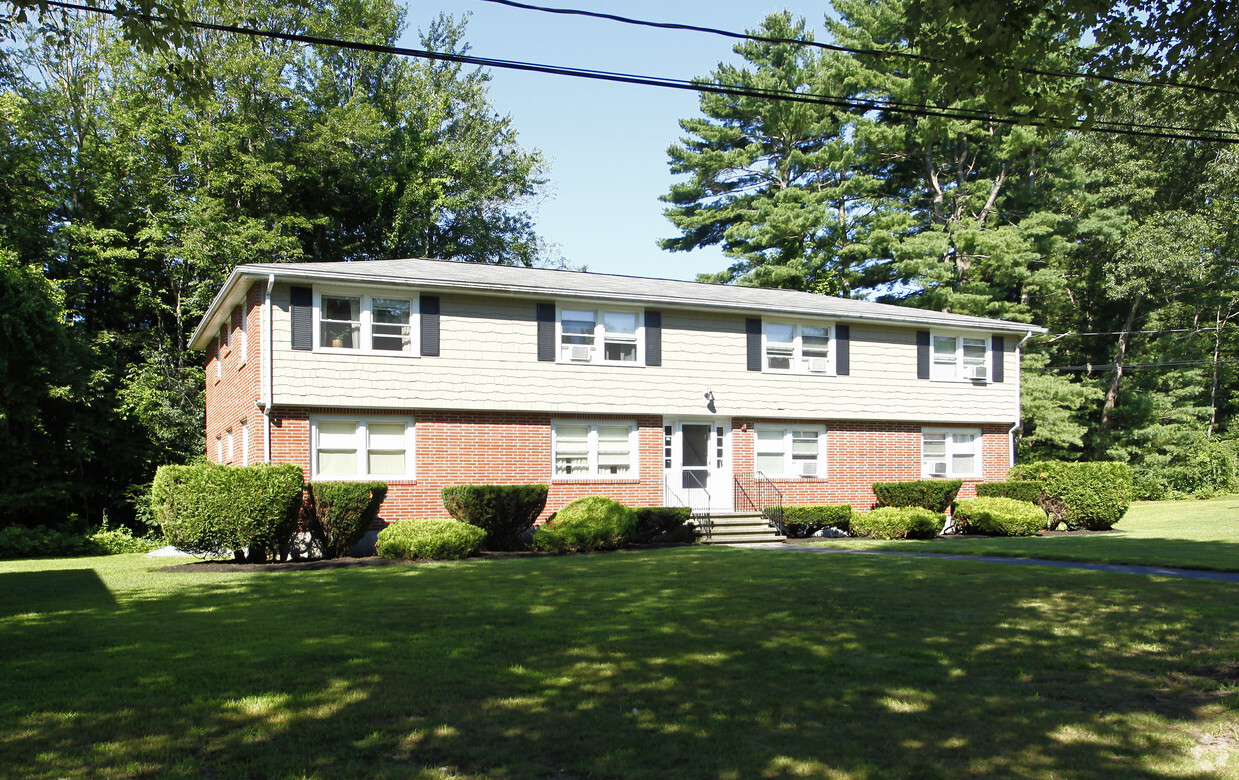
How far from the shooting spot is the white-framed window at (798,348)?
76.5 ft

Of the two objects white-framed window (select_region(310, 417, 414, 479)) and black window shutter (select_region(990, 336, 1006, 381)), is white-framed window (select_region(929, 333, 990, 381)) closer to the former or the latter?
black window shutter (select_region(990, 336, 1006, 381))

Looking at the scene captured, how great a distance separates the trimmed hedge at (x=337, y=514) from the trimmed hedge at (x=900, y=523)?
11.0 m

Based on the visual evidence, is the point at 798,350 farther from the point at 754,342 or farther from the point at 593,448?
the point at 593,448

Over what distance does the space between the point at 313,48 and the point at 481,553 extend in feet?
87.7

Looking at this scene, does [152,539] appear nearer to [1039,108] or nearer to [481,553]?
[481,553]

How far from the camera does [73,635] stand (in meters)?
8.45

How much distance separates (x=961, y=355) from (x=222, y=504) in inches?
745

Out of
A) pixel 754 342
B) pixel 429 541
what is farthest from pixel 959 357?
pixel 429 541

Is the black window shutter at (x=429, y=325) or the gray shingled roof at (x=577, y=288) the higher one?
the gray shingled roof at (x=577, y=288)

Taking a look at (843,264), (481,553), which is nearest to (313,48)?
(843,264)

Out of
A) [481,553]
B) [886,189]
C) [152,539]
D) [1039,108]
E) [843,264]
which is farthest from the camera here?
[886,189]

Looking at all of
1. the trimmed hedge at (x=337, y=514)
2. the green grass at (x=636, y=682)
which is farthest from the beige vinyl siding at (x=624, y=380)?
the green grass at (x=636, y=682)

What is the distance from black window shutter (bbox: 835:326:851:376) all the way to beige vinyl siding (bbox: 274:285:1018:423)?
0.70ft

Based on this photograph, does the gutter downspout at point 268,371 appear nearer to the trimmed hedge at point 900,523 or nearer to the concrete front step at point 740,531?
the concrete front step at point 740,531
